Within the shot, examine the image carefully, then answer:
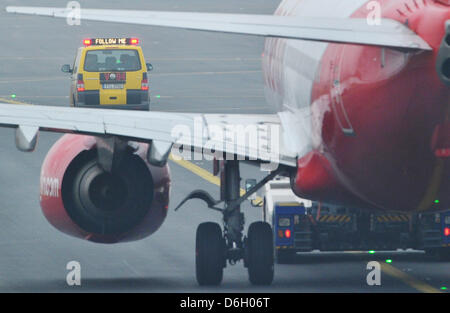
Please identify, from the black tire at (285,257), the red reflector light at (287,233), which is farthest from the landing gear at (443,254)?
the red reflector light at (287,233)

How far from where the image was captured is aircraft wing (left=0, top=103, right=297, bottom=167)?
19312mm

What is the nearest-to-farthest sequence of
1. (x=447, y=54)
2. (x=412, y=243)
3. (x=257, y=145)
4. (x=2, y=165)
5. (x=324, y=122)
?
1. (x=447, y=54)
2. (x=324, y=122)
3. (x=257, y=145)
4. (x=412, y=243)
5. (x=2, y=165)

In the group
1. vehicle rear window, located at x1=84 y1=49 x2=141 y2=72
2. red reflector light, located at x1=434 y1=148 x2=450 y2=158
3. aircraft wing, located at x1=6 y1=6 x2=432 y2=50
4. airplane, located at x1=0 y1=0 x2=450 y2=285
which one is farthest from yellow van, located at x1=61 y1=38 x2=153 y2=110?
aircraft wing, located at x1=6 y1=6 x2=432 y2=50

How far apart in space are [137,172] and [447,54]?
733cm

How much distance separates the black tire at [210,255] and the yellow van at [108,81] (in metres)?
27.5

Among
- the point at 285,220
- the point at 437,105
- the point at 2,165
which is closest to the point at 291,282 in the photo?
the point at 285,220

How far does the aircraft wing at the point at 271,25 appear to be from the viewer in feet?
50.3

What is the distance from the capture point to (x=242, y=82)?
6200 cm

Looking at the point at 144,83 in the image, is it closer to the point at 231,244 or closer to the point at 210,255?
the point at 231,244

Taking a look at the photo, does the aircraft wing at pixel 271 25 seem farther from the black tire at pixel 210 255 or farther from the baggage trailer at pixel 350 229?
the baggage trailer at pixel 350 229

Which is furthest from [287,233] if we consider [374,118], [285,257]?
[374,118]

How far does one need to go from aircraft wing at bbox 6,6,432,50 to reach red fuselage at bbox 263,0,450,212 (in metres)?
0.46

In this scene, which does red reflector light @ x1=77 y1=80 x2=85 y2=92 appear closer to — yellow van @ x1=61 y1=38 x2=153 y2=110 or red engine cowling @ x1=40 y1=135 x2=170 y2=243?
yellow van @ x1=61 y1=38 x2=153 y2=110

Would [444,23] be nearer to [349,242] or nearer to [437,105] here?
[437,105]
